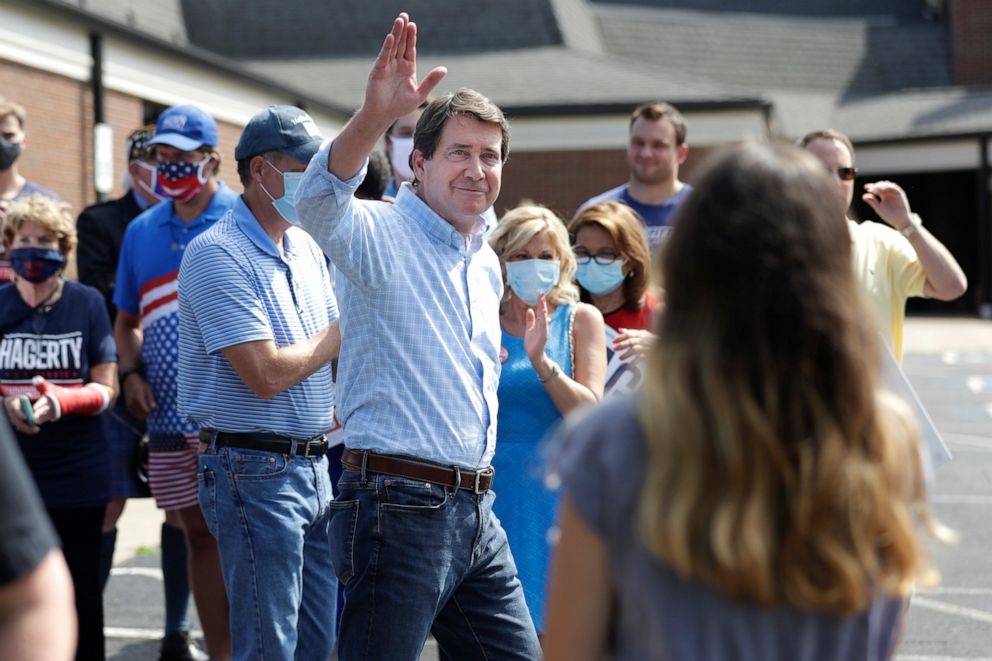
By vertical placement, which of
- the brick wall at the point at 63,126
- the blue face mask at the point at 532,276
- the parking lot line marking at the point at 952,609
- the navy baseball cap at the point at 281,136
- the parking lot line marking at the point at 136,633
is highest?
the brick wall at the point at 63,126

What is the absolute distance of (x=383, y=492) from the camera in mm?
3314

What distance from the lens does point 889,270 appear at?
4910mm

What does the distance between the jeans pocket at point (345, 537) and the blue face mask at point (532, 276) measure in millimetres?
1439

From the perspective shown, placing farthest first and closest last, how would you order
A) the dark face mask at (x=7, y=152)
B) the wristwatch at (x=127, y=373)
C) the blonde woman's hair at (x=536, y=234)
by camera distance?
the dark face mask at (x=7, y=152), the wristwatch at (x=127, y=373), the blonde woman's hair at (x=536, y=234)

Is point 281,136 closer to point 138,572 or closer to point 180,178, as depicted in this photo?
point 180,178

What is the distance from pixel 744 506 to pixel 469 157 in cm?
204

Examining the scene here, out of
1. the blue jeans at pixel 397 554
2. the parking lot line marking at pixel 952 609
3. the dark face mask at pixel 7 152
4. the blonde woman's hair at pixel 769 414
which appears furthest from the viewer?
the parking lot line marking at pixel 952 609

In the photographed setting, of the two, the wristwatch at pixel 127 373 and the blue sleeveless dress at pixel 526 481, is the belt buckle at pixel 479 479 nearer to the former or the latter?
the blue sleeveless dress at pixel 526 481

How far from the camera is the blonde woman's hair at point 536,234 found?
4.65 meters

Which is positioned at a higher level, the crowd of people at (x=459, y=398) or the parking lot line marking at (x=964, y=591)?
the crowd of people at (x=459, y=398)

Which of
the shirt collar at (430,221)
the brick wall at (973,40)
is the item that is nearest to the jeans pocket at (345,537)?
the shirt collar at (430,221)

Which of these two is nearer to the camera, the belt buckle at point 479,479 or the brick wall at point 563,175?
the belt buckle at point 479,479

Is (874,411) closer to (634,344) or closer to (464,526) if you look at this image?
(464,526)

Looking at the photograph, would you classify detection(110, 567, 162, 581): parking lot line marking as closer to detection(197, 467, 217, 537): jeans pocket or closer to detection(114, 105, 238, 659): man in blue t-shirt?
detection(114, 105, 238, 659): man in blue t-shirt
